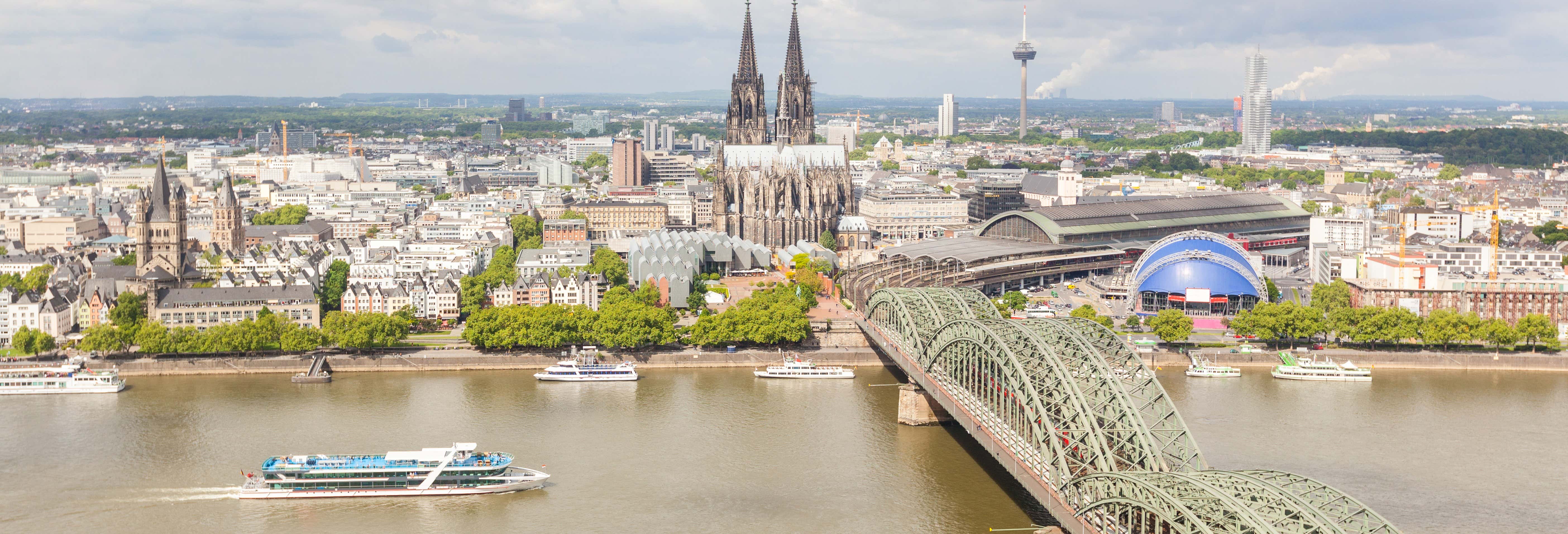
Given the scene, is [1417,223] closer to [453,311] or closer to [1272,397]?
[1272,397]

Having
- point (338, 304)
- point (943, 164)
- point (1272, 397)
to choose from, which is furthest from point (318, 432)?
point (943, 164)

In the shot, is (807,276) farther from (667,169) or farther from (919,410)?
(667,169)

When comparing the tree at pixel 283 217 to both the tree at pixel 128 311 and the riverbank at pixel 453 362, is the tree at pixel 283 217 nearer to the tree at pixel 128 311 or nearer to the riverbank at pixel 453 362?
the tree at pixel 128 311

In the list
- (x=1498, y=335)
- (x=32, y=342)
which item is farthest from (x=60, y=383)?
(x=1498, y=335)

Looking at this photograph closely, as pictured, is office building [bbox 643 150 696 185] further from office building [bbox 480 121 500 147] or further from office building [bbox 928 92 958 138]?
office building [bbox 928 92 958 138]

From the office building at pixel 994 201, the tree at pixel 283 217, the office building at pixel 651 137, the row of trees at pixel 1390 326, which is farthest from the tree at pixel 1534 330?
the office building at pixel 651 137

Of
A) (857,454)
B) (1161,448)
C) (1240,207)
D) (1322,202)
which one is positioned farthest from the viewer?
(1322,202)
